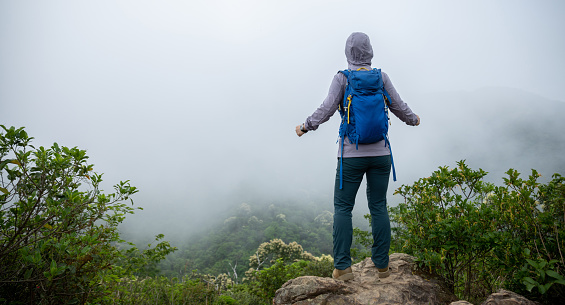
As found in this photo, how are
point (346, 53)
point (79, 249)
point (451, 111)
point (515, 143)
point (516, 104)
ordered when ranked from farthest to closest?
point (451, 111)
point (516, 104)
point (515, 143)
point (346, 53)
point (79, 249)

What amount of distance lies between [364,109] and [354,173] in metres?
0.67

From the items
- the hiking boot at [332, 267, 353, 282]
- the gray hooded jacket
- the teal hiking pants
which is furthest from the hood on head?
the hiking boot at [332, 267, 353, 282]

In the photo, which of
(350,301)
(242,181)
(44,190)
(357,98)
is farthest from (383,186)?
(242,181)

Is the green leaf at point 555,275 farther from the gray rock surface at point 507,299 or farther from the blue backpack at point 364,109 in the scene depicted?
the blue backpack at point 364,109

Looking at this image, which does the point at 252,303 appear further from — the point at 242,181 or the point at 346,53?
the point at 242,181

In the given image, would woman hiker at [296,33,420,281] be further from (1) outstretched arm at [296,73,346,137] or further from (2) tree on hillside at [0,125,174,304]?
(2) tree on hillside at [0,125,174,304]

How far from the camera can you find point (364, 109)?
9.27 feet

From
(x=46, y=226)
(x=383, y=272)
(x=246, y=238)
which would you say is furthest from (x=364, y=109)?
(x=246, y=238)

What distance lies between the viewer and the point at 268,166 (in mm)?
96750

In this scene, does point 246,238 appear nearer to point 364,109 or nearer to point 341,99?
point 341,99

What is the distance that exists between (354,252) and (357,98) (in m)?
4.16

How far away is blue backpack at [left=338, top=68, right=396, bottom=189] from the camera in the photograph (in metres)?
2.80

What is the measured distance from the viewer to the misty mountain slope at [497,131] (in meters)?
47.2

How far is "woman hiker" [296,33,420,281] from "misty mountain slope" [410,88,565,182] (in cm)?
4308
